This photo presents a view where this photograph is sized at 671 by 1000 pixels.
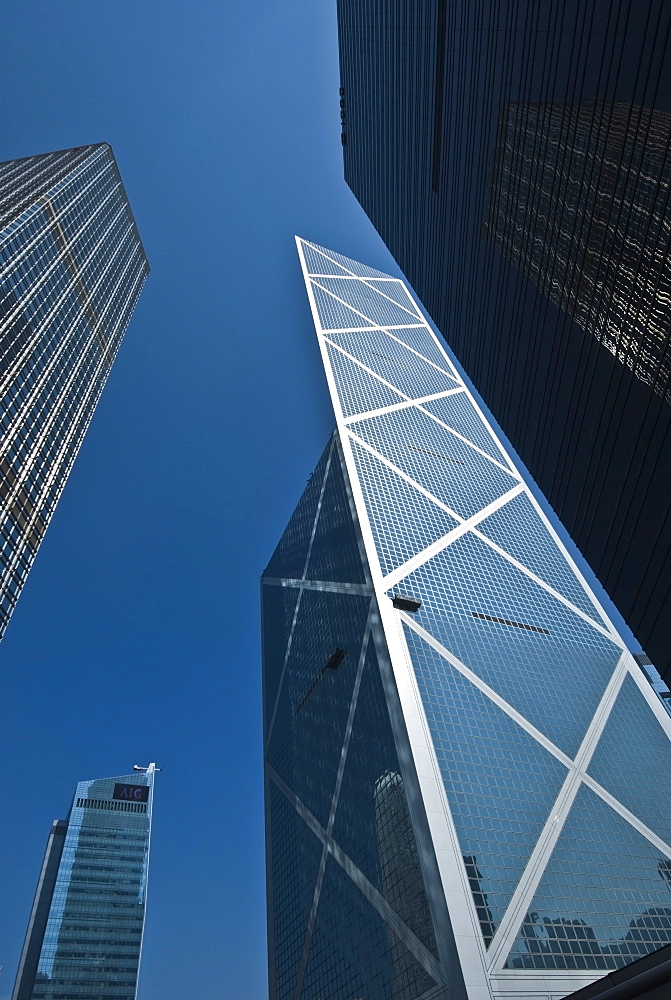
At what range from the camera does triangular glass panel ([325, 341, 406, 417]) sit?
72.5 m

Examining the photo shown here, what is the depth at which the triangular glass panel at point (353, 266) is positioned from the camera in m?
118

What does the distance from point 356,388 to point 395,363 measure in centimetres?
1316

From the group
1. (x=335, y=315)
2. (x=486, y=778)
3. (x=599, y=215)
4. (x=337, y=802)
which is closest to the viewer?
(x=599, y=215)

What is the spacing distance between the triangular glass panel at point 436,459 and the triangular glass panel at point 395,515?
7.68 ft

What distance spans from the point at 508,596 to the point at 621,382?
117 feet

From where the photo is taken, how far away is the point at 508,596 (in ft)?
177

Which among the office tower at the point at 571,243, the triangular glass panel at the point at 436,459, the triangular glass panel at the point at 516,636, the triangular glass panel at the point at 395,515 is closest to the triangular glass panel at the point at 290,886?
the triangular glass panel at the point at 516,636

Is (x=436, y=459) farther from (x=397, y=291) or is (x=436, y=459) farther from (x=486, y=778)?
(x=397, y=291)

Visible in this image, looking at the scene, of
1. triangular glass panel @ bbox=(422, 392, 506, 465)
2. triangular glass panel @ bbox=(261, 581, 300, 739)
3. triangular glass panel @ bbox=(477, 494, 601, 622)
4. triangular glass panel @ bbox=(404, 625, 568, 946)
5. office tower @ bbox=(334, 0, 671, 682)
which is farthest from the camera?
triangular glass panel @ bbox=(422, 392, 506, 465)

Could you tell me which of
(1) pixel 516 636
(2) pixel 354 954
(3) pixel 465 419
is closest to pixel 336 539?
(1) pixel 516 636

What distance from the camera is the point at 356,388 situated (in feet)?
250

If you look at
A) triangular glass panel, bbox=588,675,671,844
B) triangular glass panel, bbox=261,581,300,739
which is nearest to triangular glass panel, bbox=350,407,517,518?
triangular glass panel, bbox=261,581,300,739

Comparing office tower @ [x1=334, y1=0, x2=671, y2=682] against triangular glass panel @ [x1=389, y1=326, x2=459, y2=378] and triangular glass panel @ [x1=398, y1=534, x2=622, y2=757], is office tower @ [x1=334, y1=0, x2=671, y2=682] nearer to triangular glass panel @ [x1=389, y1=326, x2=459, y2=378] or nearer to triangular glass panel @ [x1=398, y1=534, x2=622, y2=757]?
triangular glass panel @ [x1=398, y1=534, x2=622, y2=757]

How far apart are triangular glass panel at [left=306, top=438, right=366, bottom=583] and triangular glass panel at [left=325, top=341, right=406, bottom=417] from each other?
22.5 ft
